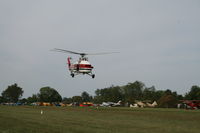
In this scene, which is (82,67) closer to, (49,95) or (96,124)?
(96,124)

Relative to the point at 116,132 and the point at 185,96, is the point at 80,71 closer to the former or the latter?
the point at 116,132

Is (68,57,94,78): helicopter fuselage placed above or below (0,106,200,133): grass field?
above

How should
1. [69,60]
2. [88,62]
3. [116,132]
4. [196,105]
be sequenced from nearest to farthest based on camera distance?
[116,132], [88,62], [69,60], [196,105]

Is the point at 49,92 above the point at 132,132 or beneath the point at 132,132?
above

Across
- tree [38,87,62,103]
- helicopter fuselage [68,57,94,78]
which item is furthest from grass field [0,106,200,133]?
tree [38,87,62,103]

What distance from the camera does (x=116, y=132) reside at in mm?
20266

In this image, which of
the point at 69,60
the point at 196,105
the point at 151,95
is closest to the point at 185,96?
the point at 151,95

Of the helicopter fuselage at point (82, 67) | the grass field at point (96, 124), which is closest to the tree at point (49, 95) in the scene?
the helicopter fuselage at point (82, 67)

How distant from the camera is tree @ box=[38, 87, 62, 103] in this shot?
7448 inches

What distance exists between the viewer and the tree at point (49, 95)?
189 m

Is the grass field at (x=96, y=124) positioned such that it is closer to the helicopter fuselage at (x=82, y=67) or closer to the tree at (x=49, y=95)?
the helicopter fuselage at (x=82, y=67)

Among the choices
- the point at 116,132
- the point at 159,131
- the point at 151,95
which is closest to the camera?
the point at 116,132

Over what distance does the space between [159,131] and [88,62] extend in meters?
29.5

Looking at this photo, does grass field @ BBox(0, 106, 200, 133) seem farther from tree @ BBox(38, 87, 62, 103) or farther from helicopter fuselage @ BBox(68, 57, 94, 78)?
tree @ BBox(38, 87, 62, 103)
